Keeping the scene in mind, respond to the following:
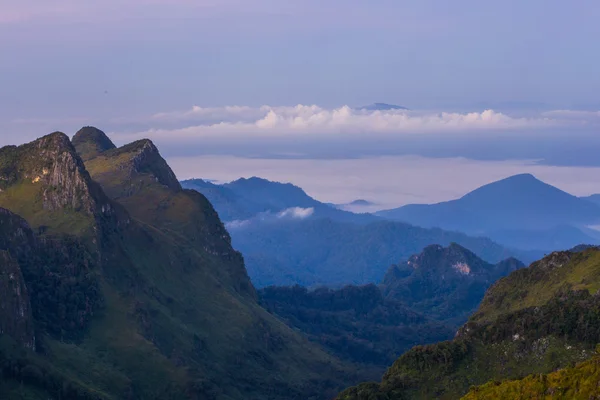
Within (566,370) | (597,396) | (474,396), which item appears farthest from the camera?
(474,396)

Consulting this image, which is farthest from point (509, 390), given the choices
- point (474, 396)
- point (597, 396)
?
point (597, 396)

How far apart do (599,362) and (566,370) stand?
4987mm

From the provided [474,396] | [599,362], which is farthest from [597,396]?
[474,396]

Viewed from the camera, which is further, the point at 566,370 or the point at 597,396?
the point at 566,370

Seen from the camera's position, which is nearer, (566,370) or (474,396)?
(566,370)

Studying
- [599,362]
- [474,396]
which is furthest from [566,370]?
[474,396]

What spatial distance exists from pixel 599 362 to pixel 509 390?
47.7 feet

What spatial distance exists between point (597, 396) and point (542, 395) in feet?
33.6

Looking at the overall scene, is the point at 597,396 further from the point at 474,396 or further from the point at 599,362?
the point at 474,396

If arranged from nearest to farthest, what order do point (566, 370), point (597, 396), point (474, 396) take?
point (597, 396) < point (566, 370) < point (474, 396)

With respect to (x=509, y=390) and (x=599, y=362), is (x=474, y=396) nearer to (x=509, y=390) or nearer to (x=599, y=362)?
(x=509, y=390)

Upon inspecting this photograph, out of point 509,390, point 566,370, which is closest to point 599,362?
point 566,370

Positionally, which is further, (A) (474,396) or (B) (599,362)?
(A) (474,396)

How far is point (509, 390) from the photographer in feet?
520
